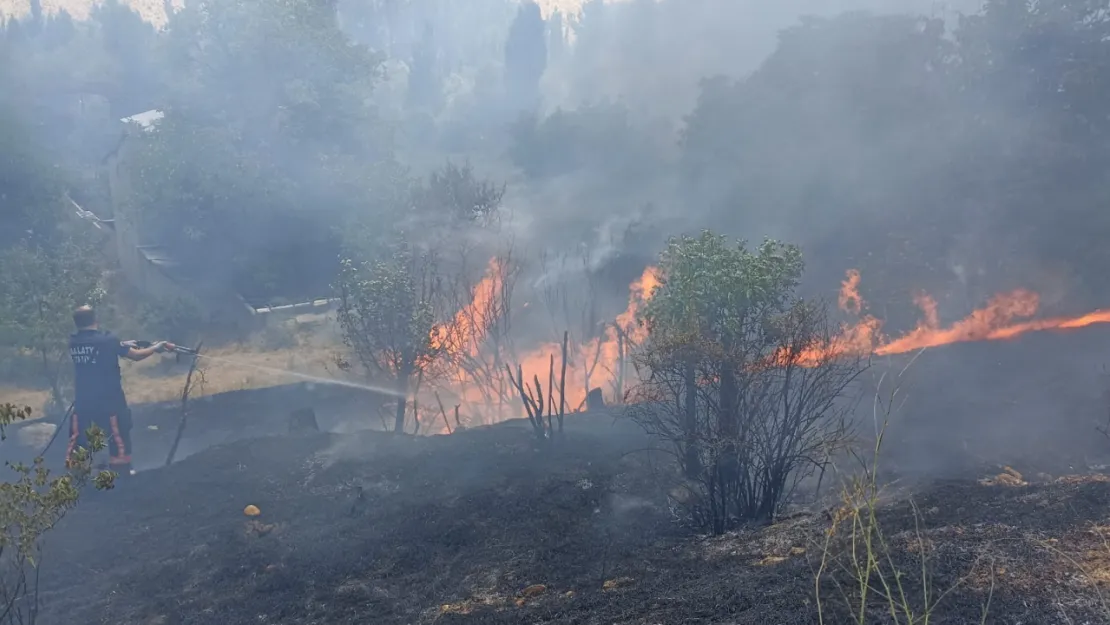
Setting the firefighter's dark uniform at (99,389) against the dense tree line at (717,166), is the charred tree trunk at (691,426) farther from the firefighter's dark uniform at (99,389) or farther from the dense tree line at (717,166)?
the dense tree line at (717,166)

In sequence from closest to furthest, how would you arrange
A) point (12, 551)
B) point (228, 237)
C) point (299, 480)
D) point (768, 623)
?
point (768, 623) < point (12, 551) < point (299, 480) < point (228, 237)

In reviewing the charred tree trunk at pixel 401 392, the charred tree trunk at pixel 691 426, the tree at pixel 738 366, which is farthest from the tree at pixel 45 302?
the tree at pixel 738 366

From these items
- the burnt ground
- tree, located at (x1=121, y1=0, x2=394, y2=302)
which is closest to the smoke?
tree, located at (x1=121, y1=0, x2=394, y2=302)

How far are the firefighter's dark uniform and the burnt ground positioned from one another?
821 millimetres

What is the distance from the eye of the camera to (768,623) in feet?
18.6

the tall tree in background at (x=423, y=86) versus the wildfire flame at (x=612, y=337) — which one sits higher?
the tall tree in background at (x=423, y=86)

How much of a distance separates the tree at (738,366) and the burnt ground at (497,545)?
71 cm

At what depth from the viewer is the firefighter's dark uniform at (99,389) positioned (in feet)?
37.8

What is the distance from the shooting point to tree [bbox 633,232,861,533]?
8750 millimetres

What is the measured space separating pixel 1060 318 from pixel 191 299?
84.3ft

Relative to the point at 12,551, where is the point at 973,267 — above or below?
above

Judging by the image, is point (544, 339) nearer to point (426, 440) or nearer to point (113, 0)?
point (426, 440)

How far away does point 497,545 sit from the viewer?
362 inches

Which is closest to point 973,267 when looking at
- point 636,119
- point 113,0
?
point 636,119
